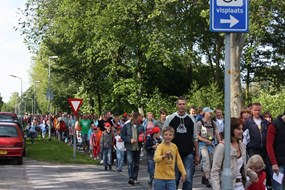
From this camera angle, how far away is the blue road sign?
20.2 feet

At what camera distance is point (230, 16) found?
6.18 metres

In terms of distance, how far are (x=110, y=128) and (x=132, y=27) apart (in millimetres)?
18063

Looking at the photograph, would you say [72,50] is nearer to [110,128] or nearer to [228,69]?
[110,128]

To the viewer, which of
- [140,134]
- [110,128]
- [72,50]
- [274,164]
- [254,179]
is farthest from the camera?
[72,50]

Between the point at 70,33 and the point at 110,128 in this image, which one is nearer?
the point at 110,128

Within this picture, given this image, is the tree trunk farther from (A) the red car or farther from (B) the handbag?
(B) the handbag

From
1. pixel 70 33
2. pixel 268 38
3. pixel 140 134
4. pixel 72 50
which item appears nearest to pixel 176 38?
pixel 70 33

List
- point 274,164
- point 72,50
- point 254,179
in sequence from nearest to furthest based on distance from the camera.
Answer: point 254,179 → point 274,164 → point 72,50

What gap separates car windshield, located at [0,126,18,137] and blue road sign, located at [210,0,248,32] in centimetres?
1430

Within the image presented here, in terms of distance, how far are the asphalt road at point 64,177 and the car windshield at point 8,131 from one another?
1048 millimetres

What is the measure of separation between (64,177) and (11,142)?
15.1 ft

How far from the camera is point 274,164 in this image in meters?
8.17

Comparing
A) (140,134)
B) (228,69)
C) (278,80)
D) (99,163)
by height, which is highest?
(278,80)

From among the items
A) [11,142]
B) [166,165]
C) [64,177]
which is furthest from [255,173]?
[11,142]
